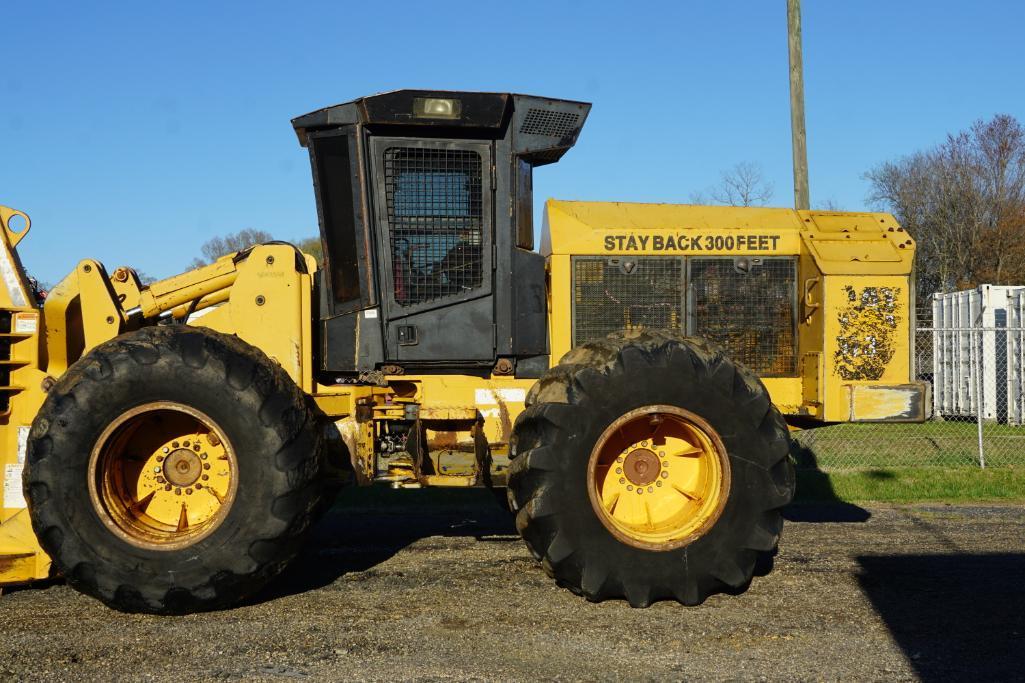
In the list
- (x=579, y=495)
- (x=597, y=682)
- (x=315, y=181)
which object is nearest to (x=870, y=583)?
(x=579, y=495)

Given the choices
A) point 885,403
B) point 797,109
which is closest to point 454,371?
point 885,403

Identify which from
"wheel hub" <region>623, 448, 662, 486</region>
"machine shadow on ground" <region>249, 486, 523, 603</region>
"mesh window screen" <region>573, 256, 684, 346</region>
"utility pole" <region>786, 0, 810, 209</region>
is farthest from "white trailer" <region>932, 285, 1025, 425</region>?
"wheel hub" <region>623, 448, 662, 486</region>

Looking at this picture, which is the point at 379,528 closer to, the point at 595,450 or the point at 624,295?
the point at 624,295

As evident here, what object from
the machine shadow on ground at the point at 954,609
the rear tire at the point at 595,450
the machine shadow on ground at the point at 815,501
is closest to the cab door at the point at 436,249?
the rear tire at the point at 595,450

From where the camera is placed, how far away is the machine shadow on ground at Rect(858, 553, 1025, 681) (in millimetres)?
5031

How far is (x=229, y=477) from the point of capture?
595 cm

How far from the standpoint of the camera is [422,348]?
6832 millimetres

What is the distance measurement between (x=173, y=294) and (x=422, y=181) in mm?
1957

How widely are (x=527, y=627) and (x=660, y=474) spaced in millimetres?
1370

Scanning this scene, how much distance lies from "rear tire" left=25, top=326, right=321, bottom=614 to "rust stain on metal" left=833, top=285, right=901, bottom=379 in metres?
3.78

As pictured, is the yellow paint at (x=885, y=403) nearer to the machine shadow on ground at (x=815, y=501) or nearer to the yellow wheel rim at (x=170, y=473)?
the machine shadow on ground at (x=815, y=501)

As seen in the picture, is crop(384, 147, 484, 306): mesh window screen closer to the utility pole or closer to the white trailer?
the utility pole

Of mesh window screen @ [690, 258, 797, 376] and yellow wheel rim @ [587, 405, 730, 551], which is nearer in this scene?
yellow wheel rim @ [587, 405, 730, 551]

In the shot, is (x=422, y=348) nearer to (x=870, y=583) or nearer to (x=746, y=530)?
(x=746, y=530)
